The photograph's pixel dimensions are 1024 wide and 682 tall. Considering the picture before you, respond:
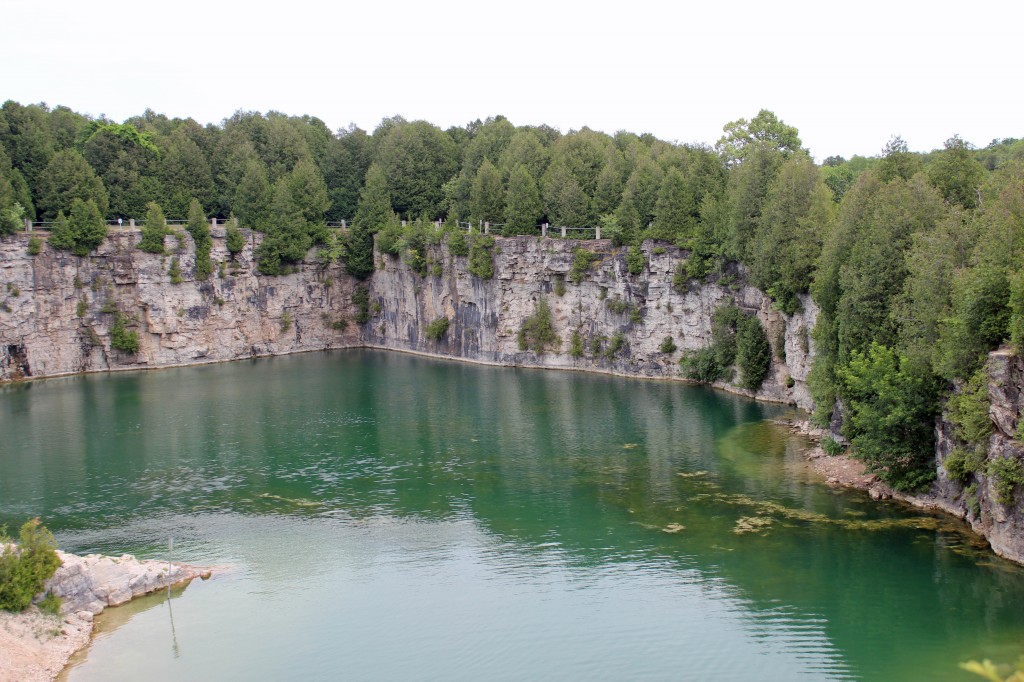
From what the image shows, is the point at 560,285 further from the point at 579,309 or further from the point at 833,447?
the point at 833,447

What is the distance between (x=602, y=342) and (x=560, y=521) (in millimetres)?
35123

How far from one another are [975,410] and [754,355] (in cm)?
2715

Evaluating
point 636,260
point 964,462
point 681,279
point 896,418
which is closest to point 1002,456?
point 964,462

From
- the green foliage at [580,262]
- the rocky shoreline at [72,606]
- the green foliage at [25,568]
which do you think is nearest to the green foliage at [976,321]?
the rocky shoreline at [72,606]

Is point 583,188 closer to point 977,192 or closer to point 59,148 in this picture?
point 977,192

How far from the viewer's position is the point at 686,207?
7031 centimetres

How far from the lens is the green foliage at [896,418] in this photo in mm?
39125

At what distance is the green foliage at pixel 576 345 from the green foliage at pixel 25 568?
1891 inches

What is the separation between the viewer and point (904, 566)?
3444 cm

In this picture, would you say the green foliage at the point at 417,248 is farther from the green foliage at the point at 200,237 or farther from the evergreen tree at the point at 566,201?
the green foliage at the point at 200,237

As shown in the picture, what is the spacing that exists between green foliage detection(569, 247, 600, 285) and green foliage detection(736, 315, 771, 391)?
15775 mm

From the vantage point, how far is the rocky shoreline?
93.2 feet

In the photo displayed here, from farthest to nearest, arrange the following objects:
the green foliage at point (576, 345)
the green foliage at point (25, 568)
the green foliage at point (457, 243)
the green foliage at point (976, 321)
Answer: the green foliage at point (457, 243), the green foliage at point (576, 345), the green foliage at point (976, 321), the green foliage at point (25, 568)

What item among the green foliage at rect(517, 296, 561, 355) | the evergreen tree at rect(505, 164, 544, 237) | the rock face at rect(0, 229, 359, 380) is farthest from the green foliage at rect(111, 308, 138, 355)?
the green foliage at rect(517, 296, 561, 355)
